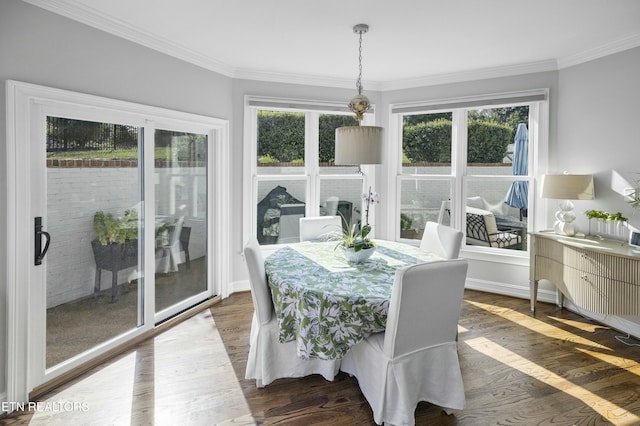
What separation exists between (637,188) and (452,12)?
7.24 feet

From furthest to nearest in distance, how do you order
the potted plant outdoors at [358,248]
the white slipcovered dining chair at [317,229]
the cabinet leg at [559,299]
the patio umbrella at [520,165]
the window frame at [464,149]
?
the patio umbrella at [520,165] → the window frame at [464,149] → the cabinet leg at [559,299] → the white slipcovered dining chair at [317,229] → the potted plant outdoors at [358,248]

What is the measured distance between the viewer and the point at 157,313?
3600mm

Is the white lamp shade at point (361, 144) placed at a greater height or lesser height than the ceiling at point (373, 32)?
lesser

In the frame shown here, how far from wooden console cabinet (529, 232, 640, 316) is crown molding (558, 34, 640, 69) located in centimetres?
166

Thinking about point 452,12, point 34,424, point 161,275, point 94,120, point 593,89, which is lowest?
point 34,424

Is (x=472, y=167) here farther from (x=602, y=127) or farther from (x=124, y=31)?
(x=124, y=31)

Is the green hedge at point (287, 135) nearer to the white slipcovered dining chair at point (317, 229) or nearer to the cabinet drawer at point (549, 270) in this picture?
the white slipcovered dining chair at point (317, 229)

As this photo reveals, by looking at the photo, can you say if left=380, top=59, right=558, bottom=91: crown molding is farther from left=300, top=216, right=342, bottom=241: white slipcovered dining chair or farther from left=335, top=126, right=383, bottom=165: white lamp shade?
left=335, top=126, right=383, bottom=165: white lamp shade

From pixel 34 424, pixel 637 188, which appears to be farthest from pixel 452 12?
pixel 34 424

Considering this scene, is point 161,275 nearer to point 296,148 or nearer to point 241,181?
point 241,181

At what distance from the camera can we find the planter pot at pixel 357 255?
9.29 ft

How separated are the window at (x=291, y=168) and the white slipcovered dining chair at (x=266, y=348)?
80.4 inches

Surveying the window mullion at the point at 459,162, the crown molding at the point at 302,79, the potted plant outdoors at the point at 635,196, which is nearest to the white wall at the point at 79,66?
the crown molding at the point at 302,79

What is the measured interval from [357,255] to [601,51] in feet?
9.73
